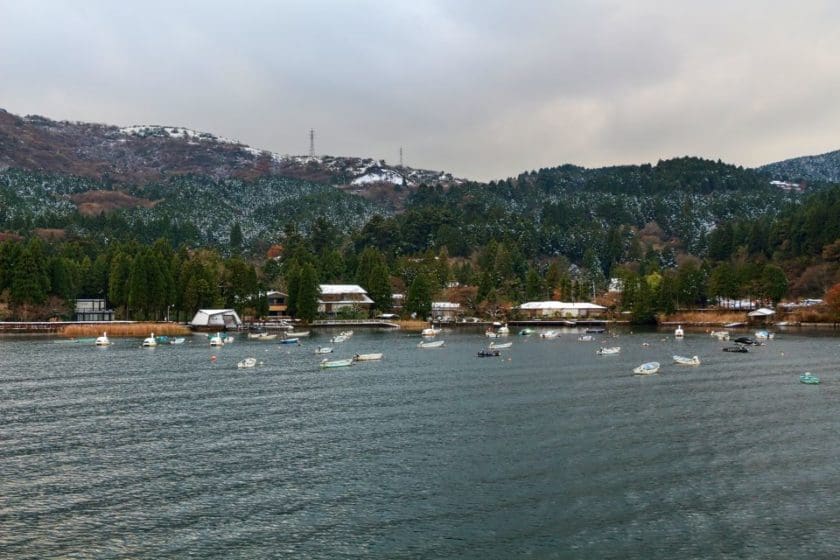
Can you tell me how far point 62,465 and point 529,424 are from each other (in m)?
25.9

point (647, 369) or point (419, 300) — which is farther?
point (419, 300)

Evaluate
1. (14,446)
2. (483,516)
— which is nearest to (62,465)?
(14,446)

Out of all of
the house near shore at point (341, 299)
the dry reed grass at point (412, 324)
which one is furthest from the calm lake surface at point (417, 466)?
the house near shore at point (341, 299)

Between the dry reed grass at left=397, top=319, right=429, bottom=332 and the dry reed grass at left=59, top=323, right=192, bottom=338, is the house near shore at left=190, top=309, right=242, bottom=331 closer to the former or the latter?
the dry reed grass at left=59, top=323, right=192, bottom=338

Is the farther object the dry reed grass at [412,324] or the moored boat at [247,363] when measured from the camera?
the dry reed grass at [412,324]

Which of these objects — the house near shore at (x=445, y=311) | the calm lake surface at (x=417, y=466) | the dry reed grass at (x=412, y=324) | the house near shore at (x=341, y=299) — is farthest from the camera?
the house near shore at (x=445, y=311)

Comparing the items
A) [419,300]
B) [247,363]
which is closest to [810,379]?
[247,363]

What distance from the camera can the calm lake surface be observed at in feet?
83.1

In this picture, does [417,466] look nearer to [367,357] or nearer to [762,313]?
[367,357]

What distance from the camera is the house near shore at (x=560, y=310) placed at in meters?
169

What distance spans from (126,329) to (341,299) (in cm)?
5196

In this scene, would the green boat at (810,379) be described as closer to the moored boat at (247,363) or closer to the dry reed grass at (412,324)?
the moored boat at (247,363)

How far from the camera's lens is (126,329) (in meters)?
124

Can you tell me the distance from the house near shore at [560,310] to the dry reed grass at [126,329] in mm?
79200
